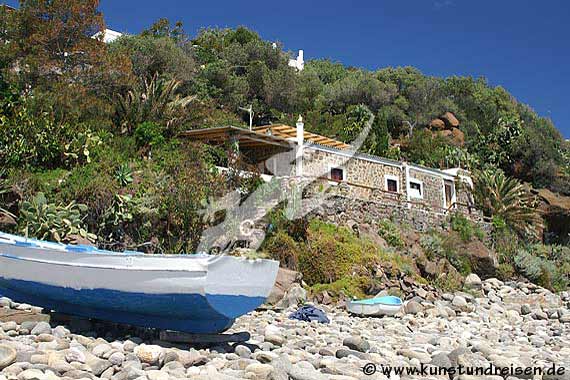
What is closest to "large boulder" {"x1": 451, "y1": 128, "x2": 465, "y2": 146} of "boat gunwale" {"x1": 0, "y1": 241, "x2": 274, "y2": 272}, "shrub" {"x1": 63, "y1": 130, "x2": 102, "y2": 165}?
"shrub" {"x1": 63, "y1": 130, "x2": 102, "y2": 165}

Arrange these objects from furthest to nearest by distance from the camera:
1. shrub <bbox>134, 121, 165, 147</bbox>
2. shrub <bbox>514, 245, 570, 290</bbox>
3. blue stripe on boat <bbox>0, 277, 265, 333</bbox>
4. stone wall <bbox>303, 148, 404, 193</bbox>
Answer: stone wall <bbox>303, 148, 404, 193</bbox>
shrub <bbox>514, 245, 570, 290</bbox>
shrub <bbox>134, 121, 165, 147</bbox>
blue stripe on boat <bbox>0, 277, 265, 333</bbox>

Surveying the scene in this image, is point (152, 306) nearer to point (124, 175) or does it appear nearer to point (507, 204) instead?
point (124, 175)

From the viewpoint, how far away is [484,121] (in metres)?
47.6

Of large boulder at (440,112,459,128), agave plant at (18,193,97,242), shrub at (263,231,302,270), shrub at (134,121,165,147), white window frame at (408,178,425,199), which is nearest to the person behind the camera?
agave plant at (18,193,97,242)

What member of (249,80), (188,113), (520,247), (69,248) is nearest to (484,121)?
(249,80)

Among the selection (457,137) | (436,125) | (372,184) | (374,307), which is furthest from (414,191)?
(436,125)

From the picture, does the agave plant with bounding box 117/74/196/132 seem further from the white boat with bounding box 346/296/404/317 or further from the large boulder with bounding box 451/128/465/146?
the large boulder with bounding box 451/128/465/146

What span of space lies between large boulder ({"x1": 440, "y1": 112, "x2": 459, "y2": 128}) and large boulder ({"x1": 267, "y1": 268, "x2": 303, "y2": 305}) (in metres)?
31.3

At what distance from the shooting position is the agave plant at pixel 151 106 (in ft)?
69.8

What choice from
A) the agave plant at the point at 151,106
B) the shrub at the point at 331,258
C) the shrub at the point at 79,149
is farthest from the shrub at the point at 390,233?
the shrub at the point at 79,149

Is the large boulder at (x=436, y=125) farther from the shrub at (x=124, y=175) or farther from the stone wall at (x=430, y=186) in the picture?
the shrub at (x=124, y=175)

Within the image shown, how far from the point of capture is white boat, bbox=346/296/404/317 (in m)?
14.9

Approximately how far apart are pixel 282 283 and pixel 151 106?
30.6 ft

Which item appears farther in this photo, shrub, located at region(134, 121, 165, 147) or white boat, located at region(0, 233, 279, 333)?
shrub, located at region(134, 121, 165, 147)
